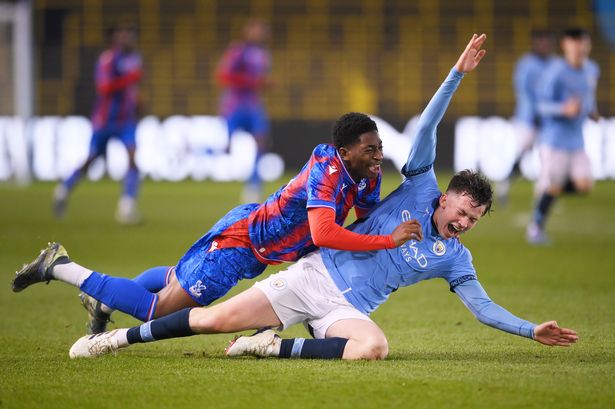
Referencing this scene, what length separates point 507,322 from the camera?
581cm

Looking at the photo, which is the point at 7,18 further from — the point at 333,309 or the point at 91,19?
the point at 333,309

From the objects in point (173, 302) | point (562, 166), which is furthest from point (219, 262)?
point (562, 166)

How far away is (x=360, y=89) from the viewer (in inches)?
Answer: 990

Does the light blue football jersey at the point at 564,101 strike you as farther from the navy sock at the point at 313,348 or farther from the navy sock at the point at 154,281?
the navy sock at the point at 313,348

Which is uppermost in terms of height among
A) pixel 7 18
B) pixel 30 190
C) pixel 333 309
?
pixel 7 18

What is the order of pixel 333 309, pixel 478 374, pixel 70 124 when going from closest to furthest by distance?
1. pixel 478 374
2. pixel 333 309
3. pixel 70 124

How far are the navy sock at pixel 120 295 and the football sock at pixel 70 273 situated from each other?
0.10ft

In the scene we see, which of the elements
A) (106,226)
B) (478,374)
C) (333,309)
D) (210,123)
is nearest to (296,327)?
(333,309)

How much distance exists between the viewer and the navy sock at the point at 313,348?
19.5 feet

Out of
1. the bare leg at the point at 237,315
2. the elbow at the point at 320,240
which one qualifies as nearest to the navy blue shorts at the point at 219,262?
the bare leg at the point at 237,315

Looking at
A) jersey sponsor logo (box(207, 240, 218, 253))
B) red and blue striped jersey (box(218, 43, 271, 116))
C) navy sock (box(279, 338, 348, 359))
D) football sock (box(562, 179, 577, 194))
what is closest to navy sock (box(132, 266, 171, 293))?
jersey sponsor logo (box(207, 240, 218, 253))

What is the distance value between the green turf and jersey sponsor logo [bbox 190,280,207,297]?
1.19 ft

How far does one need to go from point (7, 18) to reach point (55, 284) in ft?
46.7

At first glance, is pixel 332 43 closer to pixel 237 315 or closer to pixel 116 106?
pixel 116 106
